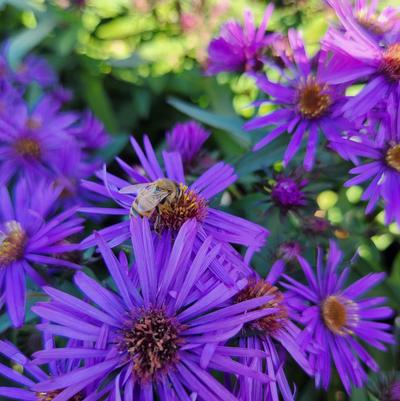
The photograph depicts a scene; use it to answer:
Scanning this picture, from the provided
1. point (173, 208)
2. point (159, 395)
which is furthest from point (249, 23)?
point (159, 395)

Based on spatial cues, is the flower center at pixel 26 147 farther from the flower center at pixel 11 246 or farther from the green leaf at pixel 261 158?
the green leaf at pixel 261 158

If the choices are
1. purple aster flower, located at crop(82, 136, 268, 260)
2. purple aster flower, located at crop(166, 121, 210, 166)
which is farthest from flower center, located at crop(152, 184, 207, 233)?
purple aster flower, located at crop(166, 121, 210, 166)

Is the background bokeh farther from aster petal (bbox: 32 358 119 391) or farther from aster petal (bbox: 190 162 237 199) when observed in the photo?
aster petal (bbox: 32 358 119 391)

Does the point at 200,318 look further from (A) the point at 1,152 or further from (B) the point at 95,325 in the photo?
(A) the point at 1,152

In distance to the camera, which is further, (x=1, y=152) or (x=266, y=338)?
(x=1, y=152)

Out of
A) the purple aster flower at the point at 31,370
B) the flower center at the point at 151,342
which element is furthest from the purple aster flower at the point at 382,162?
the purple aster flower at the point at 31,370
